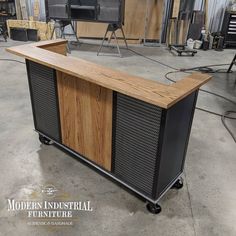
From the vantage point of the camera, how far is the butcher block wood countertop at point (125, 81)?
1.15 metres

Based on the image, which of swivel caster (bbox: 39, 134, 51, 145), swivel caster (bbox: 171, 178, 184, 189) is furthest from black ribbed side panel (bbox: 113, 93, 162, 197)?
swivel caster (bbox: 39, 134, 51, 145)

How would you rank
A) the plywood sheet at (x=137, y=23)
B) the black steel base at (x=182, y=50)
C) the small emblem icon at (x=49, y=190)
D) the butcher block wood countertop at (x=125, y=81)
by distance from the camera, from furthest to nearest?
the plywood sheet at (x=137, y=23) < the black steel base at (x=182, y=50) < the small emblem icon at (x=49, y=190) < the butcher block wood countertop at (x=125, y=81)

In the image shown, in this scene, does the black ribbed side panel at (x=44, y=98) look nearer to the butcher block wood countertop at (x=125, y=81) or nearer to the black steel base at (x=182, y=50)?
the butcher block wood countertop at (x=125, y=81)

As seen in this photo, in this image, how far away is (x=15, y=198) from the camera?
1.57 m

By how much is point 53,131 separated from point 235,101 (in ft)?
7.12

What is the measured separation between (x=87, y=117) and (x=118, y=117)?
29 centimetres

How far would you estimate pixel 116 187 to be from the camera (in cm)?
167

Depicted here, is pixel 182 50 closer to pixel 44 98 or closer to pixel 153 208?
pixel 44 98

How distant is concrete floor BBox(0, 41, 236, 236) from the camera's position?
4.63ft

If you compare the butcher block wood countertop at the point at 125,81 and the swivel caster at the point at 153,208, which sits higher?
the butcher block wood countertop at the point at 125,81

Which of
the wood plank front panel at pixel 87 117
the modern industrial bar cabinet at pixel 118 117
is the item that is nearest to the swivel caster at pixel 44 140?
the modern industrial bar cabinet at pixel 118 117

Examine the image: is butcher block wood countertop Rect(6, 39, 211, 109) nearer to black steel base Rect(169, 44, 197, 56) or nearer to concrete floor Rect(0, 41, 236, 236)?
concrete floor Rect(0, 41, 236, 236)

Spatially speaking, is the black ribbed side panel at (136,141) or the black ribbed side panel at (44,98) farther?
the black ribbed side panel at (44,98)

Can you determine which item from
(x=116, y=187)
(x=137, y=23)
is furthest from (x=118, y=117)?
(x=137, y=23)
